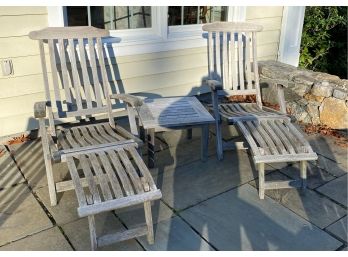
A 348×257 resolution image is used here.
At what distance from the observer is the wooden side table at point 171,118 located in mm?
3080

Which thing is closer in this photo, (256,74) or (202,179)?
(202,179)

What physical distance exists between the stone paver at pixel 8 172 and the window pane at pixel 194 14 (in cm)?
220

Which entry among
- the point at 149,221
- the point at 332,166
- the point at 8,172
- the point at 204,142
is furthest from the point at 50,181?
the point at 332,166

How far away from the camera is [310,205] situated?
2848 millimetres

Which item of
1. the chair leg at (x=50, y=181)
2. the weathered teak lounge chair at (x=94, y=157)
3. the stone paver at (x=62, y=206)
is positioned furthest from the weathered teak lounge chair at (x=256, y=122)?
the chair leg at (x=50, y=181)

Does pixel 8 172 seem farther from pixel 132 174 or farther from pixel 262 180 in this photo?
pixel 262 180

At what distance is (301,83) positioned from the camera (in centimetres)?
436

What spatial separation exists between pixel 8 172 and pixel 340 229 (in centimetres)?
266

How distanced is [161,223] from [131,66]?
1939mm

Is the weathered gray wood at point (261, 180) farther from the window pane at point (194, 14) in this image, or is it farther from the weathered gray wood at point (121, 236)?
the window pane at point (194, 14)

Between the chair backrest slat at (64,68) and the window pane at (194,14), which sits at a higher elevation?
the window pane at (194,14)

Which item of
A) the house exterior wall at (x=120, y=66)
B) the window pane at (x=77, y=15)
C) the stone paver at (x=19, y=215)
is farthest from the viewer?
the window pane at (x=77, y=15)

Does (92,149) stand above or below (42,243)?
above
